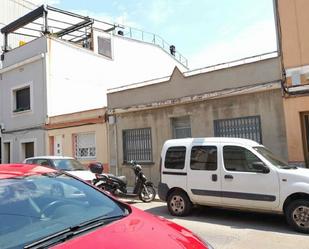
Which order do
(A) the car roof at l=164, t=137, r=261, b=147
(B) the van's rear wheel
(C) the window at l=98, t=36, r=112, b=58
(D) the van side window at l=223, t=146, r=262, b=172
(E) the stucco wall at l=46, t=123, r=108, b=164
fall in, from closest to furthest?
(D) the van side window at l=223, t=146, r=262, b=172, (A) the car roof at l=164, t=137, r=261, b=147, (B) the van's rear wheel, (E) the stucco wall at l=46, t=123, r=108, b=164, (C) the window at l=98, t=36, r=112, b=58

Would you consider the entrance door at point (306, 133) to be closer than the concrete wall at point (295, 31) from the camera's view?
Yes

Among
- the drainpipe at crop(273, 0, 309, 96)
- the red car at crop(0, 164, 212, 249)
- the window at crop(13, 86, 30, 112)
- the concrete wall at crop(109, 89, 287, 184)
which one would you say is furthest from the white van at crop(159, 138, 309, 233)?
the window at crop(13, 86, 30, 112)

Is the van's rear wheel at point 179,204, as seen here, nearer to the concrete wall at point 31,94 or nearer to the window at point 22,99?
the concrete wall at point 31,94

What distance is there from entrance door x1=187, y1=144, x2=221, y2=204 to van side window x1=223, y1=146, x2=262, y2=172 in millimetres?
245

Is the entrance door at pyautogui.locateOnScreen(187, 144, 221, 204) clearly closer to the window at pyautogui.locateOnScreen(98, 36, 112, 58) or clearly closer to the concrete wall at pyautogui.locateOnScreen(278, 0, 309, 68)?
the concrete wall at pyautogui.locateOnScreen(278, 0, 309, 68)

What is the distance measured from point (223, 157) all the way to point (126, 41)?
17.2 m

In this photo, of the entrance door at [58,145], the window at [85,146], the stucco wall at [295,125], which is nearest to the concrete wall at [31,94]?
the entrance door at [58,145]

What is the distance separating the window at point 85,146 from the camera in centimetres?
1661

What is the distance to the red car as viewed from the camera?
8.40ft

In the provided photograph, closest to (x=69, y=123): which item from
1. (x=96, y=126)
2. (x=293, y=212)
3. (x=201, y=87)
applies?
(x=96, y=126)

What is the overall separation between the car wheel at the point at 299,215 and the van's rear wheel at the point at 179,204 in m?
2.47

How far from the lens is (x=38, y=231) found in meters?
2.71

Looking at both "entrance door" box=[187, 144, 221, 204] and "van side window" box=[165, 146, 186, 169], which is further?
"van side window" box=[165, 146, 186, 169]

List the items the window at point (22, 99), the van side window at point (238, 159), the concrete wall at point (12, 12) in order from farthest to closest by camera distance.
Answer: the concrete wall at point (12, 12) < the window at point (22, 99) < the van side window at point (238, 159)
